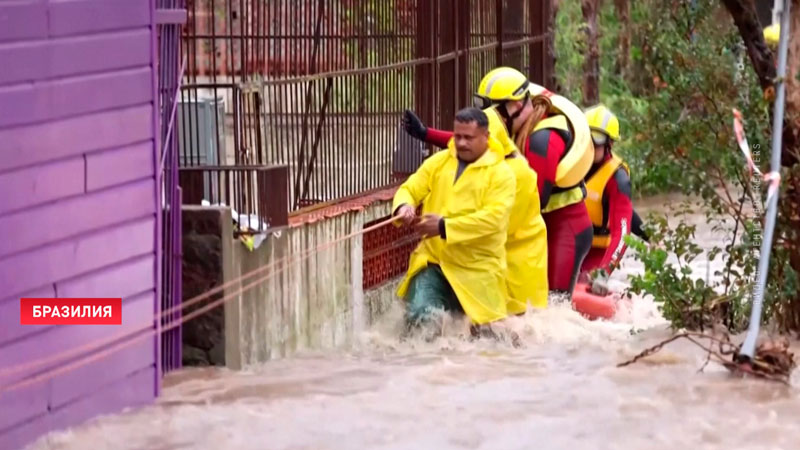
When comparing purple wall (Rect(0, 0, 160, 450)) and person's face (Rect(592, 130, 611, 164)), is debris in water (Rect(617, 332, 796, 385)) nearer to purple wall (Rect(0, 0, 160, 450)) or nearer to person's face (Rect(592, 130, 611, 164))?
purple wall (Rect(0, 0, 160, 450))

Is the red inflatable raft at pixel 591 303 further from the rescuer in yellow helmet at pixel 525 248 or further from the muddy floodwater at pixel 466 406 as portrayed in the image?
the muddy floodwater at pixel 466 406

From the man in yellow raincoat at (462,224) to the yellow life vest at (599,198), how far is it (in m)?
2.13

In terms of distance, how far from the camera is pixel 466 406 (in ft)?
25.6

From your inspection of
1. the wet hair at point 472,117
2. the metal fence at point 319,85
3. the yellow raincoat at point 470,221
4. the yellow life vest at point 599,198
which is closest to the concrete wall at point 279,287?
the metal fence at point 319,85

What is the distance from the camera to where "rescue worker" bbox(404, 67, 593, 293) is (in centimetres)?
1130

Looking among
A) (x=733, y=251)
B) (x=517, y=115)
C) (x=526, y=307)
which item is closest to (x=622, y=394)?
(x=733, y=251)

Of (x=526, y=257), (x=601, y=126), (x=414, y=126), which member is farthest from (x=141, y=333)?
(x=601, y=126)

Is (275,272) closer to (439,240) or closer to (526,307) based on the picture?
(439,240)

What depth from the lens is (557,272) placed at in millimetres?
11891

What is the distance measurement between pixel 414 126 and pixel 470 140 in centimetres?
116

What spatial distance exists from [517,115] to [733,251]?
280 cm

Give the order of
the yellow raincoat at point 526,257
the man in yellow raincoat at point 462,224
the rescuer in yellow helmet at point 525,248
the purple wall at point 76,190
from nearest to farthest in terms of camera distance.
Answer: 1. the purple wall at point 76,190
2. the man in yellow raincoat at point 462,224
3. the rescuer in yellow helmet at point 525,248
4. the yellow raincoat at point 526,257

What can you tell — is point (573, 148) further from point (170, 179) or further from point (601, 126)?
point (170, 179)

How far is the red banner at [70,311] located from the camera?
20.9 ft
